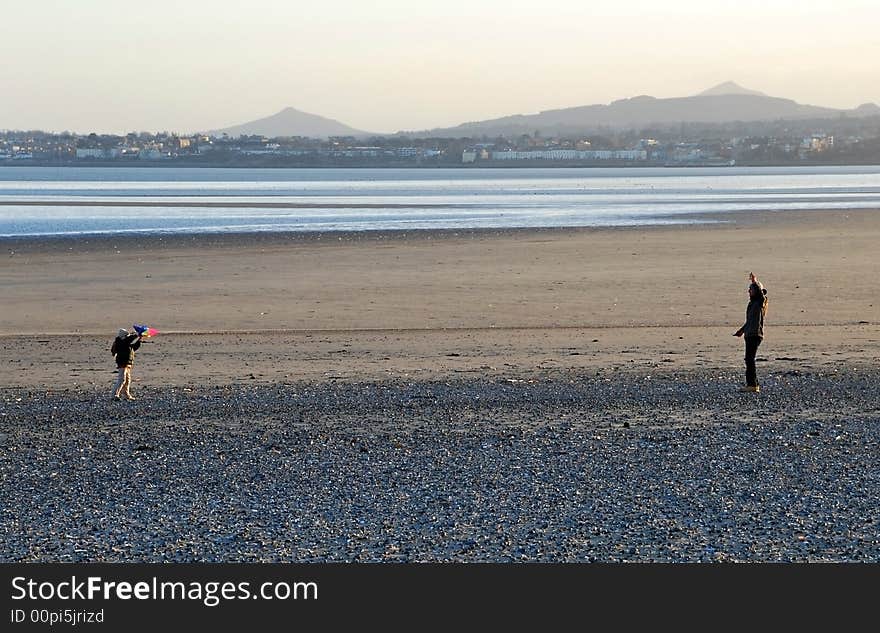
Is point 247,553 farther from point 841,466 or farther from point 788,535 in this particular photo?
point 841,466

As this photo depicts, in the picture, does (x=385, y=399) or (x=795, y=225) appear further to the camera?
(x=795, y=225)

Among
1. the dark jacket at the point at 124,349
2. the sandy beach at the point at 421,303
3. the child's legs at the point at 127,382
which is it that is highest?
the dark jacket at the point at 124,349

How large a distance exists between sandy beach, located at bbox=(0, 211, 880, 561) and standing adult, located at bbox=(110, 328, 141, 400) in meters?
0.26

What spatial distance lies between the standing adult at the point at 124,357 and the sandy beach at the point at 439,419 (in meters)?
0.26

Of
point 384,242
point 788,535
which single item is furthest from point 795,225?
point 788,535

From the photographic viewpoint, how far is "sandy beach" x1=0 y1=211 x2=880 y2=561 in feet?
34.1

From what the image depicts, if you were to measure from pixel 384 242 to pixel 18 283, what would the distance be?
44.1 ft

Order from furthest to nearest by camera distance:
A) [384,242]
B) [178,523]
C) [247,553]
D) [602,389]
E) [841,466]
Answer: [384,242] → [602,389] → [841,466] → [178,523] → [247,553]

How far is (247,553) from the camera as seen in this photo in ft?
32.0

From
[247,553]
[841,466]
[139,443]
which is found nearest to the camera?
[247,553]

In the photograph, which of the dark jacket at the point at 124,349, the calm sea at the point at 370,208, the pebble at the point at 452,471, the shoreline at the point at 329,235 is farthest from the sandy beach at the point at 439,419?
the calm sea at the point at 370,208

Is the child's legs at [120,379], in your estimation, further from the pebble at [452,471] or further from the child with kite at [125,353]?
the pebble at [452,471]

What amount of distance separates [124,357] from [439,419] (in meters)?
4.08

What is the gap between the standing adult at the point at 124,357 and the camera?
53.0 ft
